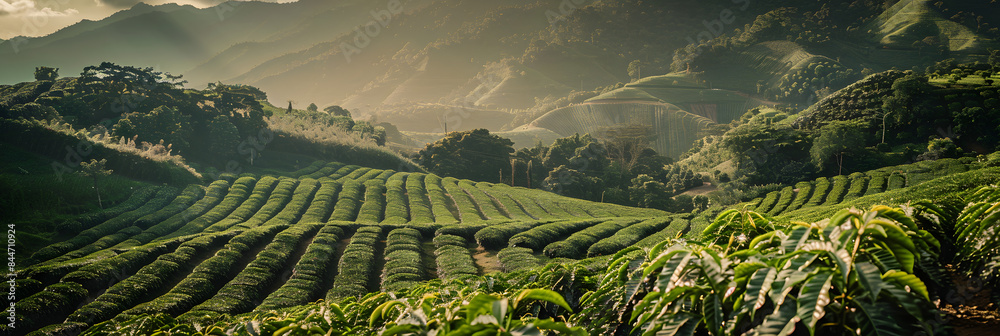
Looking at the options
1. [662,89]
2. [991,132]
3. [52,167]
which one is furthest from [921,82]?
[662,89]

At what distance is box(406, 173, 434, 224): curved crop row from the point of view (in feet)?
103

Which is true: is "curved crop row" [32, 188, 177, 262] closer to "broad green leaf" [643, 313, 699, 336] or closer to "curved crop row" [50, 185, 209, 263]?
"curved crop row" [50, 185, 209, 263]

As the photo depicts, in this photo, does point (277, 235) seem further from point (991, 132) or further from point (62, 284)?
point (991, 132)

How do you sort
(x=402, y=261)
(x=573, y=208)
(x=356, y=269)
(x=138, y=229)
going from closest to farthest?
(x=356, y=269) → (x=402, y=261) → (x=138, y=229) → (x=573, y=208)

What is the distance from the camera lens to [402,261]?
17.3m

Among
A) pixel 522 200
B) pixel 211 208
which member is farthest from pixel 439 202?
pixel 211 208

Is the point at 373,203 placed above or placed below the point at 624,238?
above

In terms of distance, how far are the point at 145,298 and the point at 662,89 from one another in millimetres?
130987

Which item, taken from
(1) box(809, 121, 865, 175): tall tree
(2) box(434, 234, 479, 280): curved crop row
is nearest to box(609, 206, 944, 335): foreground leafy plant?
(2) box(434, 234, 479, 280): curved crop row

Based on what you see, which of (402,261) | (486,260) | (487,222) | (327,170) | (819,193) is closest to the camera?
(402,261)

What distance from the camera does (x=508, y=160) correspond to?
6269 cm

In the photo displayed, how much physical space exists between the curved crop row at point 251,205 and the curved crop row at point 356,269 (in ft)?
35.5

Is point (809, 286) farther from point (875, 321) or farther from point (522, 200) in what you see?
point (522, 200)

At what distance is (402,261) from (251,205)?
20.5 m
